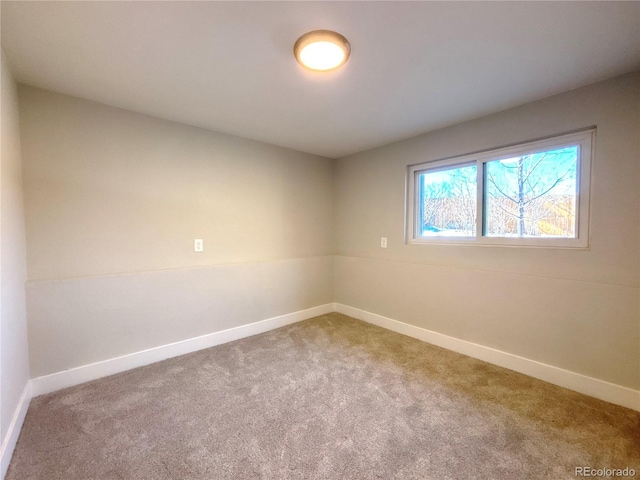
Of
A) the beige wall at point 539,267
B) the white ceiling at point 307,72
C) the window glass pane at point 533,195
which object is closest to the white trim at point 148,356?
the beige wall at point 539,267

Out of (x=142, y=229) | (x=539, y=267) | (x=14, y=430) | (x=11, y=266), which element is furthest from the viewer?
(x=142, y=229)

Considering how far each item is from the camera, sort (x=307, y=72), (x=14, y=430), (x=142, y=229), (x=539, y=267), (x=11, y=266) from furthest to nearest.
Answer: (x=142, y=229), (x=539, y=267), (x=307, y=72), (x=11, y=266), (x=14, y=430)

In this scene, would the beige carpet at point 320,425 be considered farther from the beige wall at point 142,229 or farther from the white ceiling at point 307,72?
the white ceiling at point 307,72

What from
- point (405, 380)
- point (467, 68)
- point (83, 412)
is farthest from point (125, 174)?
point (405, 380)

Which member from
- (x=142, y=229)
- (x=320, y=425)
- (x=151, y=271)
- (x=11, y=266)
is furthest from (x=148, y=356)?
(x=320, y=425)

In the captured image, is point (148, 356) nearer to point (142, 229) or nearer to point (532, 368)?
point (142, 229)

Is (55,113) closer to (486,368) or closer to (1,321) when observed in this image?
(1,321)

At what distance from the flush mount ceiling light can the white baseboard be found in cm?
264

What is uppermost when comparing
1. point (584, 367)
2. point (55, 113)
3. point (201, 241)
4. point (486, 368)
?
point (55, 113)

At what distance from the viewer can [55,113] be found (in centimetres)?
203

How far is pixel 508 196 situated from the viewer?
245cm

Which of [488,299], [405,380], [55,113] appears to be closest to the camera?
[55,113]

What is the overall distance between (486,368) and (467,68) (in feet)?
7.73

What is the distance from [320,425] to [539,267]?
6.79ft
